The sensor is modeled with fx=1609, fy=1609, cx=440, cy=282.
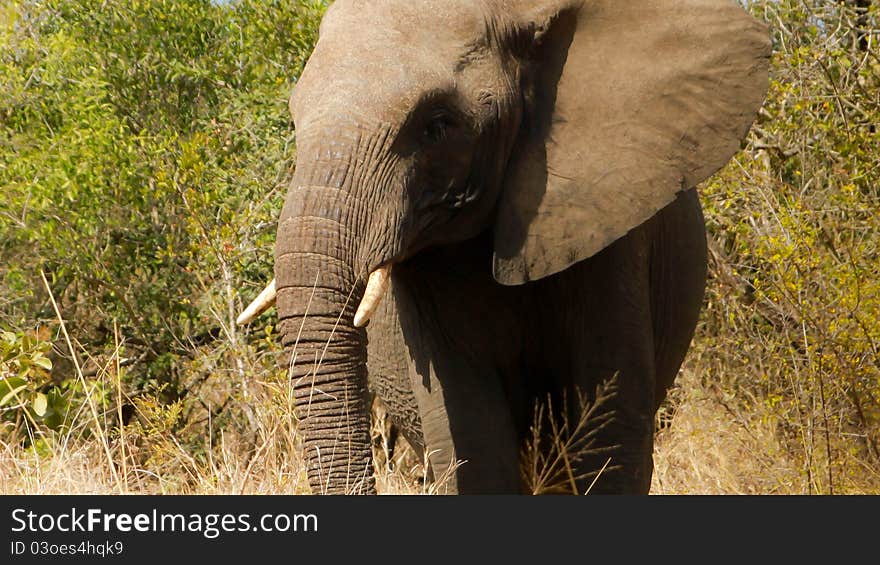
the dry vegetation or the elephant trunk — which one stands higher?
the dry vegetation

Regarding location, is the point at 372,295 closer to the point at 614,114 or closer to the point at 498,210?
the point at 498,210

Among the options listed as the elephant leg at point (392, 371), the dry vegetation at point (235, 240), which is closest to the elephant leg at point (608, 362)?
the elephant leg at point (392, 371)

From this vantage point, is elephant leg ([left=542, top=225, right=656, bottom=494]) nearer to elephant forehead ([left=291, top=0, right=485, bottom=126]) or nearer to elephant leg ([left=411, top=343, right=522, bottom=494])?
elephant leg ([left=411, top=343, right=522, bottom=494])

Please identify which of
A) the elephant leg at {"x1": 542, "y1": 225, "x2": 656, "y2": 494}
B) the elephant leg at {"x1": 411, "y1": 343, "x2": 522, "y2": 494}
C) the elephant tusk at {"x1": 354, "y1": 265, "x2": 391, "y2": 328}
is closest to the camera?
the elephant tusk at {"x1": 354, "y1": 265, "x2": 391, "y2": 328}

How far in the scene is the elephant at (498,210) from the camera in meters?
4.32

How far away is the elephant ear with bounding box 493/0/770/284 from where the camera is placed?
4.86m

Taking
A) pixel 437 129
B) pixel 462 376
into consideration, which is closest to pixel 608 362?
pixel 462 376

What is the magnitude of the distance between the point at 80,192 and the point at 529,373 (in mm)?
3499

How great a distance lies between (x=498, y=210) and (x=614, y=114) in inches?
19.8

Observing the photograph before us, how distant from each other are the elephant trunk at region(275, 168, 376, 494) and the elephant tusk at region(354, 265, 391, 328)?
0.03 m

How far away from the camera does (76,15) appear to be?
341 inches

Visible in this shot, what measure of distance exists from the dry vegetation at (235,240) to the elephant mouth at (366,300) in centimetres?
168

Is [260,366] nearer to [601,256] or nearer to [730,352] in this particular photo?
[730,352]

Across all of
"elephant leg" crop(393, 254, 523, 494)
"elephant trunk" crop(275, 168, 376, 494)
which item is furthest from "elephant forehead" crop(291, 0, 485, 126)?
"elephant leg" crop(393, 254, 523, 494)
